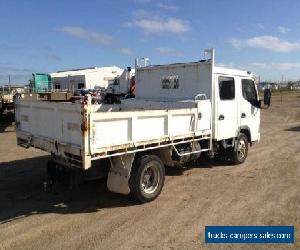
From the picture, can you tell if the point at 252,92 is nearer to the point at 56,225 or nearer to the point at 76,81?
the point at 56,225

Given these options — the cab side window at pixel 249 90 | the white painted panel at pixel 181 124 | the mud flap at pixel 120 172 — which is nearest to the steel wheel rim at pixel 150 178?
the mud flap at pixel 120 172

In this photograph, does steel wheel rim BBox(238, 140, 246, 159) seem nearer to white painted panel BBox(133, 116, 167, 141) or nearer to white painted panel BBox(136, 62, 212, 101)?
white painted panel BBox(136, 62, 212, 101)

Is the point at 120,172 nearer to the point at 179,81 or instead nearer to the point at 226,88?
the point at 179,81

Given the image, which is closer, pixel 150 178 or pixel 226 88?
pixel 150 178

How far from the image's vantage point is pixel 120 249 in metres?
5.45

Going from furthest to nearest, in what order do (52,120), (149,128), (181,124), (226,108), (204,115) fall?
(226,108)
(204,115)
(181,124)
(149,128)
(52,120)

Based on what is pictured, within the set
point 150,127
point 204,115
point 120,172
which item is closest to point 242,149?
point 204,115

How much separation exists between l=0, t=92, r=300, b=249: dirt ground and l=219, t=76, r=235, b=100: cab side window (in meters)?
1.92

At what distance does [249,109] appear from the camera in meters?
11.2

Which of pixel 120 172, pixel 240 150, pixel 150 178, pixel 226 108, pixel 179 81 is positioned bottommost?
pixel 150 178

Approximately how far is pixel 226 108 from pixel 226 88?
505 mm

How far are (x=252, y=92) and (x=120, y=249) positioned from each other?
23.7 feet

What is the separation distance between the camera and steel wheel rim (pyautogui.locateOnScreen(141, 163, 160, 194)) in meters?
7.53

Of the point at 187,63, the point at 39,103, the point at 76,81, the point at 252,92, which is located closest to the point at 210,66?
the point at 187,63
